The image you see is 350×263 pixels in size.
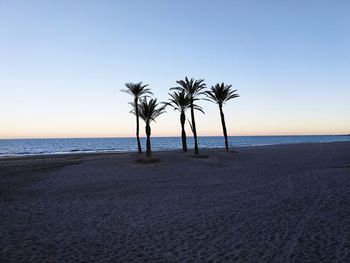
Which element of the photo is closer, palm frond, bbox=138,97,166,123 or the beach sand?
the beach sand

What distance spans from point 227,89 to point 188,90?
7655mm

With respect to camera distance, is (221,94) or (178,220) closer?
(178,220)

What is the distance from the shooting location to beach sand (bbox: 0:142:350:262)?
6.42m

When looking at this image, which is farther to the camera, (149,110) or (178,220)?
(149,110)

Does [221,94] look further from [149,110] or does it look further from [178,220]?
[178,220]

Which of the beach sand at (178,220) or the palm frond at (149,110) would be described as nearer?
the beach sand at (178,220)

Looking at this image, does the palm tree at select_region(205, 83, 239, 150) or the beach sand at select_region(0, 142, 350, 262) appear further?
the palm tree at select_region(205, 83, 239, 150)

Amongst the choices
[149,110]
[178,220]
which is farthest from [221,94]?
[178,220]

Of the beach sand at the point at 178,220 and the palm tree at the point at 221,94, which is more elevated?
the palm tree at the point at 221,94

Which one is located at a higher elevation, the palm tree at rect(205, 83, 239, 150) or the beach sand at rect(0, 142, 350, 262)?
the palm tree at rect(205, 83, 239, 150)

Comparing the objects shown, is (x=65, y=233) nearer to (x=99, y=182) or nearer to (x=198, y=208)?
(x=198, y=208)

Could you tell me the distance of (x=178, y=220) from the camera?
902cm

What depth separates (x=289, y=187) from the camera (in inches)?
561

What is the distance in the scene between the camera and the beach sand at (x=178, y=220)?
21.1ft
